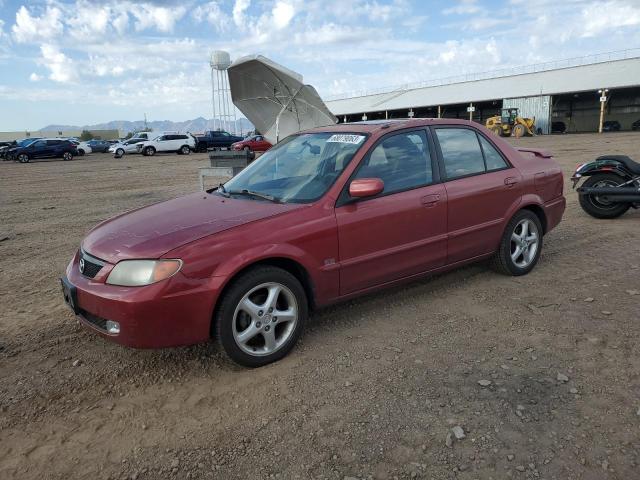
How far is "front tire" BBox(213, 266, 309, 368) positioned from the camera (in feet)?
10.5

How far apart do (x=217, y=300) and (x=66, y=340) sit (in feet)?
5.12

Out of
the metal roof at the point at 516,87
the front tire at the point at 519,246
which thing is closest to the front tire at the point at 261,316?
the front tire at the point at 519,246

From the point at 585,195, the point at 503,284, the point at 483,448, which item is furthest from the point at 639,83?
the point at 483,448

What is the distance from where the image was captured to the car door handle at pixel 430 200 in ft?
13.6

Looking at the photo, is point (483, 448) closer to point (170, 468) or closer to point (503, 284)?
point (170, 468)

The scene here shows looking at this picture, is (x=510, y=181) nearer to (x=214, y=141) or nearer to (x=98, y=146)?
(x=214, y=141)

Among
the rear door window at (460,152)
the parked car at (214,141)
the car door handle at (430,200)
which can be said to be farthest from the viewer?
the parked car at (214,141)

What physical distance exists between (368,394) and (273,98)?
9626mm

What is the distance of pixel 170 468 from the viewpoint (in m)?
2.51

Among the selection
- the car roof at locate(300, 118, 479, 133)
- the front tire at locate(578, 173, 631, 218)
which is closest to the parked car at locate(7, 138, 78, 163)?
the car roof at locate(300, 118, 479, 133)

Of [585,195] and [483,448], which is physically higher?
[585,195]

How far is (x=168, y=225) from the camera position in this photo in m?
3.48

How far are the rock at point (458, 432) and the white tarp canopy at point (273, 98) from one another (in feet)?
29.8

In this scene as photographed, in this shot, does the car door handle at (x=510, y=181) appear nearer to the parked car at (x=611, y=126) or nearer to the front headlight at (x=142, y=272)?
the front headlight at (x=142, y=272)
